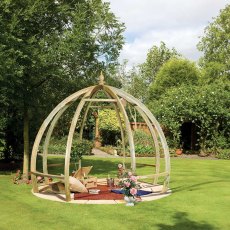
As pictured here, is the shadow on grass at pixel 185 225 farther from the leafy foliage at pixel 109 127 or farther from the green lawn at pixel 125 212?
the leafy foliage at pixel 109 127

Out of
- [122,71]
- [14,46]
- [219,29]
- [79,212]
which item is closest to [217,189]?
[79,212]

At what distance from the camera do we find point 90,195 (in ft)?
41.3

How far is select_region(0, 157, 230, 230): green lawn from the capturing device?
9.16 metres

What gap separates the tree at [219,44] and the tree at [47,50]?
29.0 meters

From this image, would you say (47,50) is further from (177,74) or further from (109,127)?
(177,74)

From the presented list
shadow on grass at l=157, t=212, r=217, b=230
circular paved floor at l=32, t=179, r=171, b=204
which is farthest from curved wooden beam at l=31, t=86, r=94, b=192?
shadow on grass at l=157, t=212, r=217, b=230

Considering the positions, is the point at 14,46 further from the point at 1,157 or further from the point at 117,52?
the point at 1,157

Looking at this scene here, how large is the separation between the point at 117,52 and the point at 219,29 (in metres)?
30.7

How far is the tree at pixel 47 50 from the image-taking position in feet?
46.1

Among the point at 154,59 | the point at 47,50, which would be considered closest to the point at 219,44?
the point at 154,59

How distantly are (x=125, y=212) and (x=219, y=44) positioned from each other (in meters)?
38.0

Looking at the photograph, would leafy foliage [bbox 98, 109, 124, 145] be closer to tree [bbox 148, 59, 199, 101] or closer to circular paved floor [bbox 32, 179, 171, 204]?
tree [bbox 148, 59, 199, 101]

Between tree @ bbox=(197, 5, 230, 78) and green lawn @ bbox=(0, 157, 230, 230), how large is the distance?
31.2 metres

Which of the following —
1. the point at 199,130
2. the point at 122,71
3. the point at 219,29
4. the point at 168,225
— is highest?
the point at 219,29
